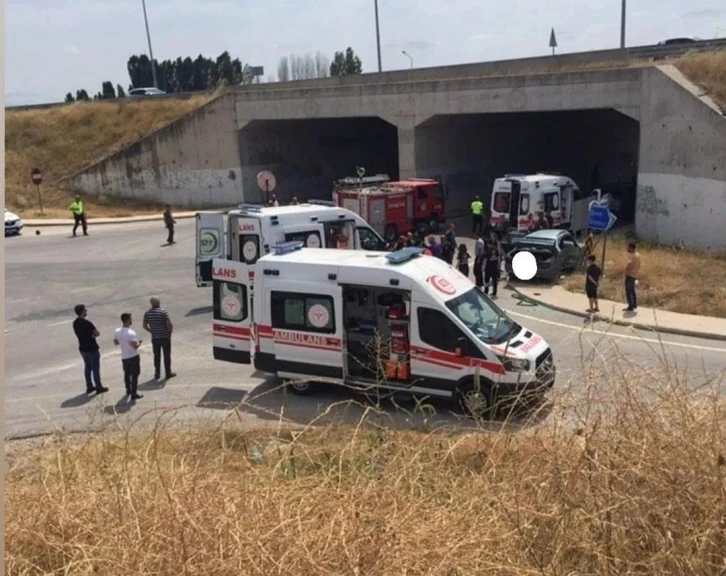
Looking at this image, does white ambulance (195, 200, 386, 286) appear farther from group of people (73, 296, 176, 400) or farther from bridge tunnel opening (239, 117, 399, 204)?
bridge tunnel opening (239, 117, 399, 204)

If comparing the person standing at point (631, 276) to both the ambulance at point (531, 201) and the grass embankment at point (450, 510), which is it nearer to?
the ambulance at point (531, 201)

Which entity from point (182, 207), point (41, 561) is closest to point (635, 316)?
point (41, 561)

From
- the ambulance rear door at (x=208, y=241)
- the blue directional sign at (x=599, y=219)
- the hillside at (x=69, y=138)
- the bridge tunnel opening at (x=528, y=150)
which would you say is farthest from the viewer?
the hillside at (x=69, y=138)

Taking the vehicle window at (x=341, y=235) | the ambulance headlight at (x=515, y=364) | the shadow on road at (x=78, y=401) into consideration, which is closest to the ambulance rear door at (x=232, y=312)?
the shadow on road at (x=78, y=401)

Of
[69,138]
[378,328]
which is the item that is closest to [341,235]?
[378,328]

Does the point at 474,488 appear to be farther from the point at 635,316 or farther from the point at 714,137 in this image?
the point at 714,137

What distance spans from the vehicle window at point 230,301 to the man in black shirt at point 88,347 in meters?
1.98

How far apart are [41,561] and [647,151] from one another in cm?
2457

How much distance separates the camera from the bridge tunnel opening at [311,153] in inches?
1564

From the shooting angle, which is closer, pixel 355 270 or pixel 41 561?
pixel 41 561

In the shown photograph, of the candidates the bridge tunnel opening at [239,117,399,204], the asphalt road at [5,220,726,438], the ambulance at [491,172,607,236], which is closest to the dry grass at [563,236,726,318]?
the asphalt road at [5,220,726,438]

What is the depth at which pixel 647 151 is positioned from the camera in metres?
26.4

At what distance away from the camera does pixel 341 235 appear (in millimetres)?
18594

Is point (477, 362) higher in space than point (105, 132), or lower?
lower
